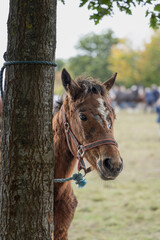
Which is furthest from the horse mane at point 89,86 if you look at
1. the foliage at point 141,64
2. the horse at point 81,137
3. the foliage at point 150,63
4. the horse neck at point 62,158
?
the foliage at point 150,63

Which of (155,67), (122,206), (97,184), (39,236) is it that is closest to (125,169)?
(97,184)

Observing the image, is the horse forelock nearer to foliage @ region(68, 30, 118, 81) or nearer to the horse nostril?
the horse nostril

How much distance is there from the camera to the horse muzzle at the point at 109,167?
2645 millimetres

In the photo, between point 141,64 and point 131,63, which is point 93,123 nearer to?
point 141,64

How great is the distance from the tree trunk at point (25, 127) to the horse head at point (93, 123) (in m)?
0.62

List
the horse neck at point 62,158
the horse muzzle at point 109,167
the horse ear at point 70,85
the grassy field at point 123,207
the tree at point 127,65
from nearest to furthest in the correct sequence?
the horse muzzle at point 109,167 < the horse ear at point 70,85 < the horse neck at point 62,158 < the grassy field at point 123,207 < the tree at point 127,65

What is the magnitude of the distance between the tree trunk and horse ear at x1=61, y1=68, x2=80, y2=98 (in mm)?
761

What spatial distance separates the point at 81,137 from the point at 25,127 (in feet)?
2.71

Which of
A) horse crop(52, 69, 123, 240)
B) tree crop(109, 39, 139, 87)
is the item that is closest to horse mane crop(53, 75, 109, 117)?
horse crop(52, 69, 123, 240)

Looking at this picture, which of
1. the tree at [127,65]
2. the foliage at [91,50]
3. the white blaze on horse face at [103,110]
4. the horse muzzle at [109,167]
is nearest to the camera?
the horse muzzle at [109,167]

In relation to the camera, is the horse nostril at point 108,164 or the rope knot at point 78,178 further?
the rope knot at point 78,178

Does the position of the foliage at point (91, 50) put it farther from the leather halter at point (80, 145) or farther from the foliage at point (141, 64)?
the leather halter at point (80, 145)

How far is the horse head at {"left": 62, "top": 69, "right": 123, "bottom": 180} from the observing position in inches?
107

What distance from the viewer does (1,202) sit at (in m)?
2.27
